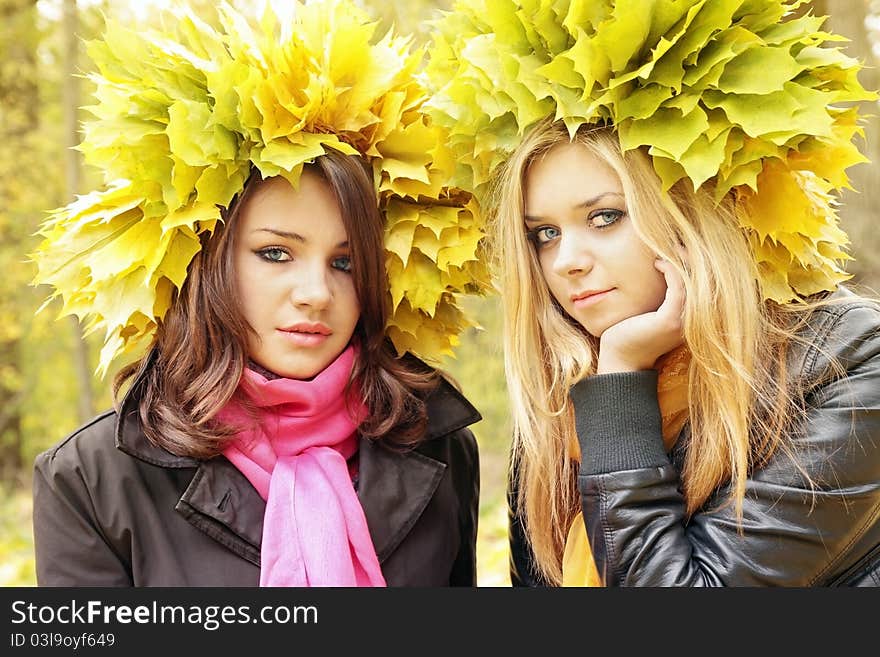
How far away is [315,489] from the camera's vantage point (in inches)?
99.0

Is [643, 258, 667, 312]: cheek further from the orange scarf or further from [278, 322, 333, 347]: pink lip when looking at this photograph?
[278, 322, 333, 347]: pink lip

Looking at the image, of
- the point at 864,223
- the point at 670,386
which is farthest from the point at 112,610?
the point at 864,223

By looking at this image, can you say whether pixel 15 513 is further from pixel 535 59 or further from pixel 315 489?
pixel 535 59

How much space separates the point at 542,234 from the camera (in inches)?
98.9

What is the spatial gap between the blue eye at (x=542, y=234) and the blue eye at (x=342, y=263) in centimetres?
Result: 51

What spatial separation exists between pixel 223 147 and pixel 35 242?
8113 millimetres

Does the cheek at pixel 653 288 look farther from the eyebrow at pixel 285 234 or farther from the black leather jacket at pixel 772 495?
the eyebrow at pixel 285 234

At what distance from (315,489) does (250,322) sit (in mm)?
486

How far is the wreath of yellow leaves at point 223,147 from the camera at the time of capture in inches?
93.7

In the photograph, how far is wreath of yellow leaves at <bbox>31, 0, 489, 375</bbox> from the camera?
2.38 metres

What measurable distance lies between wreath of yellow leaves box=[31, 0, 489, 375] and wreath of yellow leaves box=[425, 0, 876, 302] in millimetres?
267

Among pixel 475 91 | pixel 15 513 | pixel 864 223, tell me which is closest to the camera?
pixel 475 91

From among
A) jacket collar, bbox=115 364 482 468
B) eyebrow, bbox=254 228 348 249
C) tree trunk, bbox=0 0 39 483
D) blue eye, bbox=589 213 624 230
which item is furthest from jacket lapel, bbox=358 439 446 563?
tree trunk, bbox=0 0 39 483

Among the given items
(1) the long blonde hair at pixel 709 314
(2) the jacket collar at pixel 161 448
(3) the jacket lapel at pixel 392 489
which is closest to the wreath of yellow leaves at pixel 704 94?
(1) the long blonde hair at pixel 709 314
